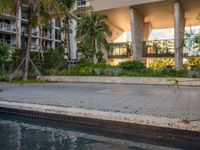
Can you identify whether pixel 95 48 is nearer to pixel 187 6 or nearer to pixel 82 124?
pixel 187 6

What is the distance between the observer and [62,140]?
6582 mm

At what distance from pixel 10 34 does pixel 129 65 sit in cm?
3104

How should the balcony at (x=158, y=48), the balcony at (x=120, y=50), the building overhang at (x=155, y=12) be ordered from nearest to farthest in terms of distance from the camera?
the building overhang at (x=155, y=12) < the balcony at (x=158, y=48) < the balcony at (x=120, y=50)

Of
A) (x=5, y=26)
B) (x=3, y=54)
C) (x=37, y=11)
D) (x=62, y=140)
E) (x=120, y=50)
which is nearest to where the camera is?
(x=62, y=140)

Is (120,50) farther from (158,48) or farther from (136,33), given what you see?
(136,33)

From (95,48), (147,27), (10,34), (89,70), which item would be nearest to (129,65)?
(89,70)

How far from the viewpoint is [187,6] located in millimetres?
28047

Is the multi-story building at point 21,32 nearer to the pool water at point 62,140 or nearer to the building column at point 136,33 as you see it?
the building column at point 136,33

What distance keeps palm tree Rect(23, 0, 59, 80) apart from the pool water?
13999mm

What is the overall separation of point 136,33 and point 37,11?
40.6ft

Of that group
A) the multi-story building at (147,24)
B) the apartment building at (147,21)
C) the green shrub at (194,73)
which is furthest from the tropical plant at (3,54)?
the green shrub at (194,73)

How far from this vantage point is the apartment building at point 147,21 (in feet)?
88.5

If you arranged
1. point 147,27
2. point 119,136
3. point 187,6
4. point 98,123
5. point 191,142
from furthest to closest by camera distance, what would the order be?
point 147,27 < point 187,6 < point 98,123 < point 119,136 < point 191,142

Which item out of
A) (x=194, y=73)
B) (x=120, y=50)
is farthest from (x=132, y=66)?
(x=120, y=50)
